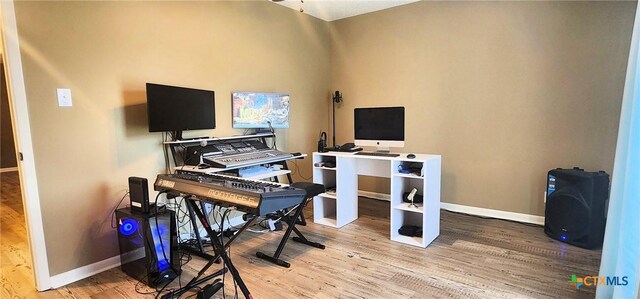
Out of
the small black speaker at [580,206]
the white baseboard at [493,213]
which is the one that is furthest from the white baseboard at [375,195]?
the small black speaker at [580,206]

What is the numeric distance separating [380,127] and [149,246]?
7.28 feet

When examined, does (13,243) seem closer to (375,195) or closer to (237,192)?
(237,192)

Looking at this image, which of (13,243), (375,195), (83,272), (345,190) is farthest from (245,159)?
(13,243)

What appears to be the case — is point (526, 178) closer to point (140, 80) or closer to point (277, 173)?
point (277, 173)

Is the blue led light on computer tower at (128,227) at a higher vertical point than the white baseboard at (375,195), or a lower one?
higher

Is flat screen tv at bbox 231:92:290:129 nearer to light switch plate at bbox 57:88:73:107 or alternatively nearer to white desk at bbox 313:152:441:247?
white desk at bbox 313:152:441:247

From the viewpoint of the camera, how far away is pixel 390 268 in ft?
8.46

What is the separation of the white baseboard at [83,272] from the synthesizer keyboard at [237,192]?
0.88 metres

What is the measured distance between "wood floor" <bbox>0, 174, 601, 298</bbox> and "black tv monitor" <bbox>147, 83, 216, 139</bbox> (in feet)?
3.66

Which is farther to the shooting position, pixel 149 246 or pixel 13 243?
pixel 13 243

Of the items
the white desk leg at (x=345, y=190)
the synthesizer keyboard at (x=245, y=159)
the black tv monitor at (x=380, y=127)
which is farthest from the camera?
the white desk leg at (x=345, y=190)

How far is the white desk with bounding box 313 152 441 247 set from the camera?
298cm

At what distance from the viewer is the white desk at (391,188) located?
9.78 feet

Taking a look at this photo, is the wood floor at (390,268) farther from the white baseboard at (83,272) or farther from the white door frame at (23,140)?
the white door frame at (23,140)
